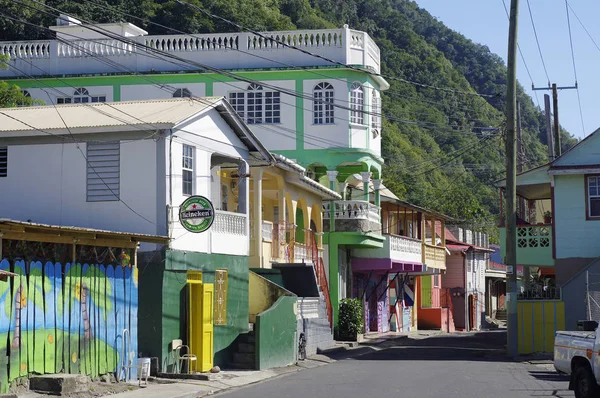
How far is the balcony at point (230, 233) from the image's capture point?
26.6m

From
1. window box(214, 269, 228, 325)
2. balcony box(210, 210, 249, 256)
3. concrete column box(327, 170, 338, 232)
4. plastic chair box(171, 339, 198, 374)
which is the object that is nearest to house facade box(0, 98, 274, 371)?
plastic chair box(171, 339, 198, 374)

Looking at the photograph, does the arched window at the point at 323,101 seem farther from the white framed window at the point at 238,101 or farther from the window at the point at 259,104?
the white framed window at the point at 238,101

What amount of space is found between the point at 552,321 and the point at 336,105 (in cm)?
1222

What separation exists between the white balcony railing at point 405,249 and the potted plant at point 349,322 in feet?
16.7

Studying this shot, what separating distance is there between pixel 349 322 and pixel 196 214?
17.6 m

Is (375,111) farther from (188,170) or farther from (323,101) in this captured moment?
(188,170)

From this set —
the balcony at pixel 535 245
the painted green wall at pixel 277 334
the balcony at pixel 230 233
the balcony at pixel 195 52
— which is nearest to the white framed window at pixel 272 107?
the balcony at pixel 195 52

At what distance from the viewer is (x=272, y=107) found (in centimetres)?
4144

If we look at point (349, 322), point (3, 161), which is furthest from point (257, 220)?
point (349, 322)

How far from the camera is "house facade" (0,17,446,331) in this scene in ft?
134

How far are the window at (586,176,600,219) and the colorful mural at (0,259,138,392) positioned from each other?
1806 cm

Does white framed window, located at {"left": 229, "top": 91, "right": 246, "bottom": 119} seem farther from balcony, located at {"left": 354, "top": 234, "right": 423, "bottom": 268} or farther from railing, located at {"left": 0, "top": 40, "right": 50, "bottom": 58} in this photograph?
balcony, located at {"left": 354, "top": 234, "right": 423, "bottom": 268}

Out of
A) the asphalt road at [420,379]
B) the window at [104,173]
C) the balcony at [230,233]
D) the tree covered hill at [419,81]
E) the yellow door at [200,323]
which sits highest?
the tree covered hill at [419,81]

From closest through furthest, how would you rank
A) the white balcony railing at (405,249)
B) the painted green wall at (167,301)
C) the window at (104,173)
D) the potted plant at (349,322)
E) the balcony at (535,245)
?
the painted green wall at (167,301) → the window at (104,173) → the balcony at (535,245) → the potted plant at (349,322) → the white balcony railing at (405,249)
